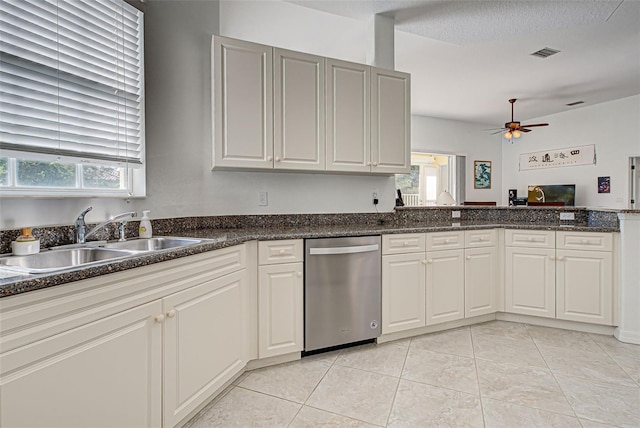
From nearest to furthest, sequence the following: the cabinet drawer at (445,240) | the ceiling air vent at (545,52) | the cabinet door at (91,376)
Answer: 1. the cabinet door at (91,376)
2. the cabinet drawer at (445,240)
3. the ceiling air vent at (545,52)

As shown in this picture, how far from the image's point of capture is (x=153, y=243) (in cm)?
203

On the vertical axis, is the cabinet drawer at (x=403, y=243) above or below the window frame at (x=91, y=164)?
below

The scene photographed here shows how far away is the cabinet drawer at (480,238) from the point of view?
286 cm

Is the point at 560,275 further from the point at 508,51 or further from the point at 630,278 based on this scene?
the point at 508,51

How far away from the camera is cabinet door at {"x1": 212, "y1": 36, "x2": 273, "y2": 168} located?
232cm

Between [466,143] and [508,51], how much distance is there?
3909 mm

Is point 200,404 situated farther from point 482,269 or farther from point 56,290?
point 482,269

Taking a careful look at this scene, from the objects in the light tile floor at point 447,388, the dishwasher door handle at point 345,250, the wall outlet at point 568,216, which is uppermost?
the wall outlet at point 568,216

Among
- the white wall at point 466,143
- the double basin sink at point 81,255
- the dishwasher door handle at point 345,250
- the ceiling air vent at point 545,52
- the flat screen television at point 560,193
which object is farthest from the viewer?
the white wall at point 466,143

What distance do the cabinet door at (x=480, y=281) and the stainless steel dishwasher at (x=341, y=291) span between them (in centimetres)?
91

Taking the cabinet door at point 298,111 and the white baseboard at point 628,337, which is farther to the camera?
the white baseboard at point 628,337

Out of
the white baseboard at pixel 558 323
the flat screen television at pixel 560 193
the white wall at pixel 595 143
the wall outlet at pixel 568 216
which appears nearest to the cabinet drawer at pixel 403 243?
the white baseboard at pixel 558 323

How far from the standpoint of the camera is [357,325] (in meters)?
2.44

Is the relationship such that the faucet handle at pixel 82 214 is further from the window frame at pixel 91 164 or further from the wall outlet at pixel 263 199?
the wall outlet at pixel 263 199
